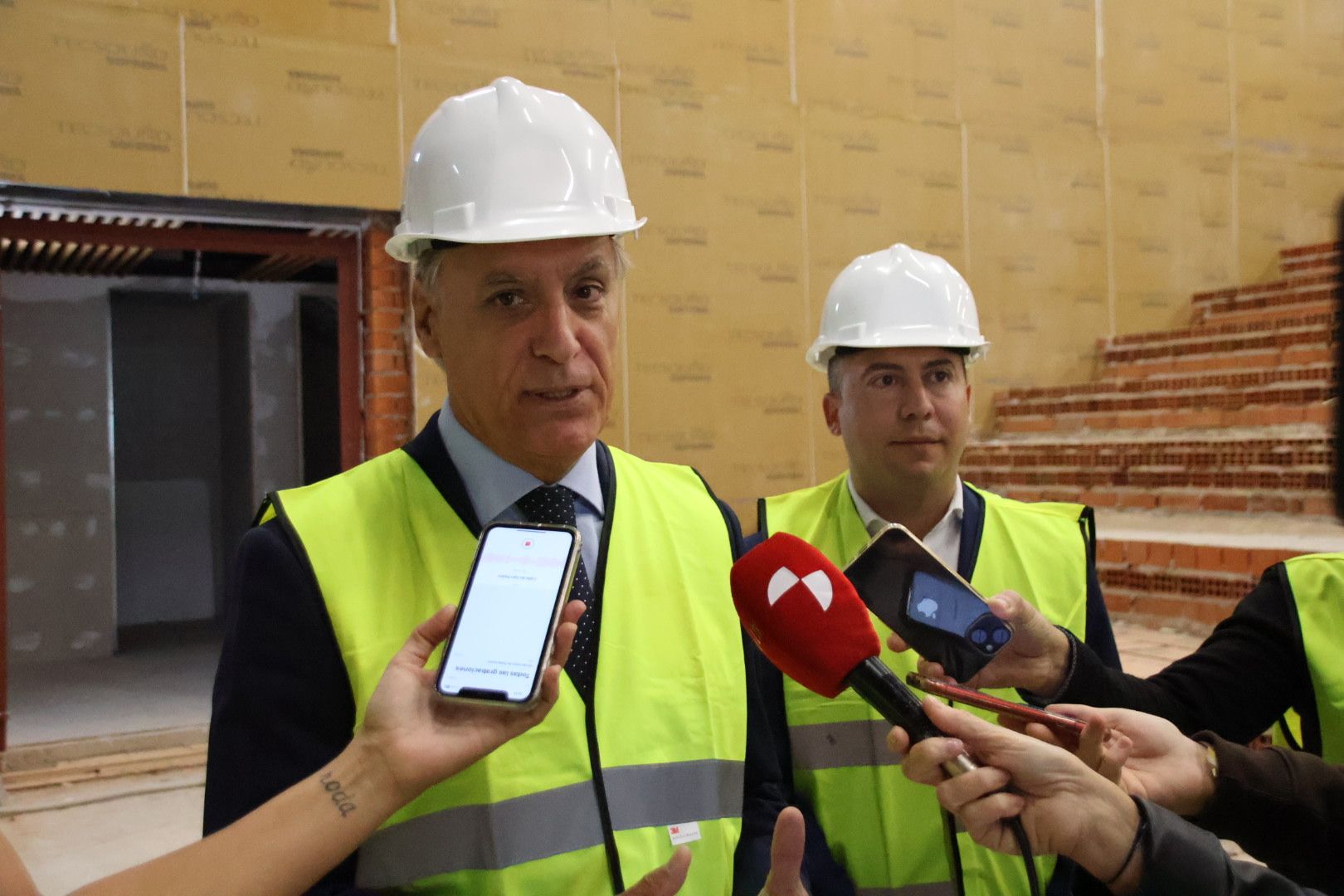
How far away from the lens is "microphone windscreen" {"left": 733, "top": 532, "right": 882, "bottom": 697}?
1276 millimetres

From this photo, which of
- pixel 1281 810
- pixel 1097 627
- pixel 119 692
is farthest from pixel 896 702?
pixel 119 692

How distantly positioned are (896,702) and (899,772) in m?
0.91

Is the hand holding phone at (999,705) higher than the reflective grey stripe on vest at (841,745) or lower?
higher

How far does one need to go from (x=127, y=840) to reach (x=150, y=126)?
3130 mm

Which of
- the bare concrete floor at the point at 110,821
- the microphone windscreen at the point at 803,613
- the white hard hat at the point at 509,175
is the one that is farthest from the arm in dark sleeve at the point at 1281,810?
the bare concrete floor at the point at 110,821

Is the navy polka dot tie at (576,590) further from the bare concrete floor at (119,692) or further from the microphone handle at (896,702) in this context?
the bare concrete floor at (119,692)

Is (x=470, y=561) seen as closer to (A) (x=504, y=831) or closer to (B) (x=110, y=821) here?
(A) (x=504, y=831)

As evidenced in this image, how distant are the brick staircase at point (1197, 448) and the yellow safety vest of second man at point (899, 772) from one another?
3187mm

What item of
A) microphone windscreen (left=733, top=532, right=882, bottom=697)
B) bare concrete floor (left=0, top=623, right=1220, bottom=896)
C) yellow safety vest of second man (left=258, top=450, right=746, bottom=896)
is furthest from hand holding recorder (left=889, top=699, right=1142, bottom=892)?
bare concrete floor (left=0, top=623, right=1220, bottom=896)

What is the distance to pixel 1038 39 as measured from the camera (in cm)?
784

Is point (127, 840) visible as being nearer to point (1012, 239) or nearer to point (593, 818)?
point (593, 818)

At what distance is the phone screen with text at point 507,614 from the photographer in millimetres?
1117

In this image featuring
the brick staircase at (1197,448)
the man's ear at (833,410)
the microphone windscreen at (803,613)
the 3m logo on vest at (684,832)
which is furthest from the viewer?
the brick staircase at (1197,448)

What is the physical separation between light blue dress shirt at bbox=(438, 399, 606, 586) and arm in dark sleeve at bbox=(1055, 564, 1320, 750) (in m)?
0.91
